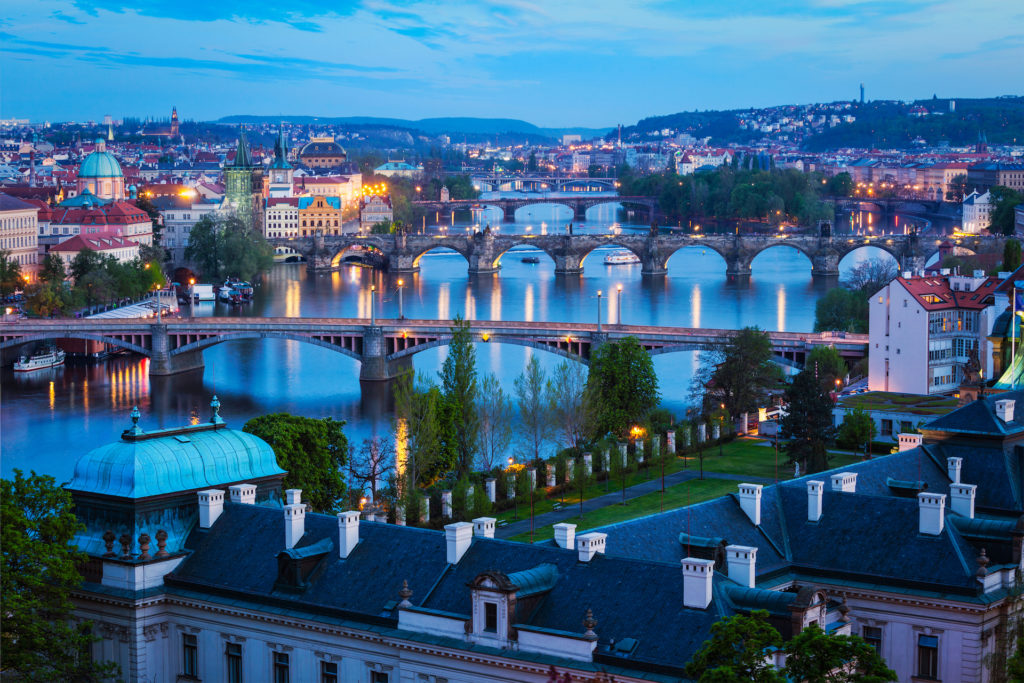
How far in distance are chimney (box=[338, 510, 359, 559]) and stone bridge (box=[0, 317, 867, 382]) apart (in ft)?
119

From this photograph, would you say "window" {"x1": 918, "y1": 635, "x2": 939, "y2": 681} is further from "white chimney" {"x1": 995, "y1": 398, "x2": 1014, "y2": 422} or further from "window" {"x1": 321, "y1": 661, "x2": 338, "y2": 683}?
"window" {"x1": 321, "y1": 661, "x2": 338, "y2": 683}

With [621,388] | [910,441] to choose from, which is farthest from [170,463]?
[621,388]

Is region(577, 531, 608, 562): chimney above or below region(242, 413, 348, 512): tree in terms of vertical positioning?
above

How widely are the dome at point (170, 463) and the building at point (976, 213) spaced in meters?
106

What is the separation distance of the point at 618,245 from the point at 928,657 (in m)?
88.2

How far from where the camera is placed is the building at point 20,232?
93.7m

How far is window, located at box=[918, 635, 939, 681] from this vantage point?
21125 millimetres

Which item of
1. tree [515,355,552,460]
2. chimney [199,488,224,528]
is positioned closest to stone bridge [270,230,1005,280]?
tree [515,355,552,460]

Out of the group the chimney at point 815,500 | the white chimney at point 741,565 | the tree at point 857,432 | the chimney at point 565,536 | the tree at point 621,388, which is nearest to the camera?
the white chimney at point 741,565

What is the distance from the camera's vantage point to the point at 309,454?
3778 cm

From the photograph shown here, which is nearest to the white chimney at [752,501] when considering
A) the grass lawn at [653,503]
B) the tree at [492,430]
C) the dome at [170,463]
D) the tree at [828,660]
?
the dome at [170,463]

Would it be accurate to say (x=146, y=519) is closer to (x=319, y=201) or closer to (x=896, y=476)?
(x=896, y=476)

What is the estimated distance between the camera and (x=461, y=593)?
19531mm

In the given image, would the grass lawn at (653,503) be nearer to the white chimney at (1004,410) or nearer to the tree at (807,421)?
the tree at (807,421)
